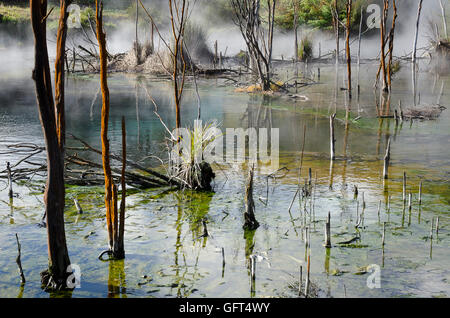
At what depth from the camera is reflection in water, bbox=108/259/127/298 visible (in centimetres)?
419

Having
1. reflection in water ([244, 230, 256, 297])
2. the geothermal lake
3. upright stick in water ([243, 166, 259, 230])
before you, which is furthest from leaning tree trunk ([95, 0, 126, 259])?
upright stick in water ([243, 166, 259, 230])

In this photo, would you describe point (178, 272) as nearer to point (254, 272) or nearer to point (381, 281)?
point (254, 272)

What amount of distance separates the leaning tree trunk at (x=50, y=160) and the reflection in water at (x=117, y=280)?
13.8 inches

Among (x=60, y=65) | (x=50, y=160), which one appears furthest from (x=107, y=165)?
(x=60, y=65)

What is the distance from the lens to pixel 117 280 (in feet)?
14.4

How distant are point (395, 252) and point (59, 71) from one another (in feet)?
10.3

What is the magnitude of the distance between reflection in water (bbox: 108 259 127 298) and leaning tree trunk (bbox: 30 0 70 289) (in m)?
0.35

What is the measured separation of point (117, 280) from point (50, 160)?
1.18 m

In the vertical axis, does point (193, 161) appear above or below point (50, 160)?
below

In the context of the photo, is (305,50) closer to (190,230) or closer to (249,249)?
(190,230)

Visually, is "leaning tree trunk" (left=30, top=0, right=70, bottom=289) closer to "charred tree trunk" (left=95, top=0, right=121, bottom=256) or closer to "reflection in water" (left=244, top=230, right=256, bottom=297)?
"charred tree trunk" (left=95, top=0, right=121, bottom=256)

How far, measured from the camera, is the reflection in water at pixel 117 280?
4191 mm

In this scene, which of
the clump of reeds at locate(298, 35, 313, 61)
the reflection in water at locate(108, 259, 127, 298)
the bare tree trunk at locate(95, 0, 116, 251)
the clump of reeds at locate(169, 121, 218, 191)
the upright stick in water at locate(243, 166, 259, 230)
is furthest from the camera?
the clump of reeds at locate(298, 35, 313, 61)
